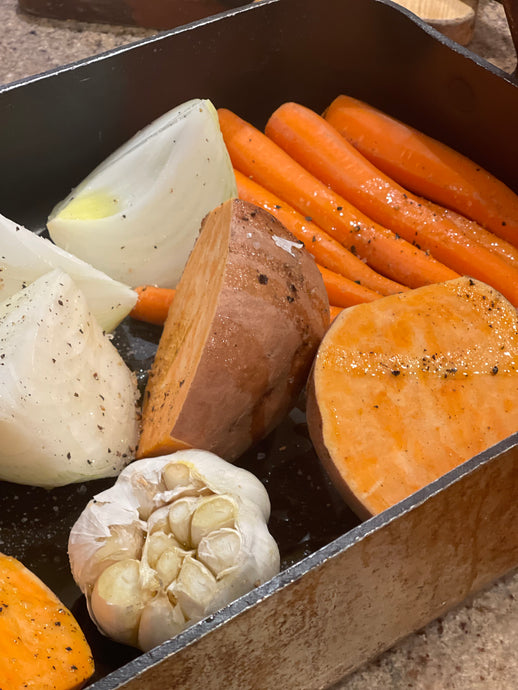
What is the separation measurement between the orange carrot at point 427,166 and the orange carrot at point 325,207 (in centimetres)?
14

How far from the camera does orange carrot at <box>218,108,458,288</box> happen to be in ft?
4.82

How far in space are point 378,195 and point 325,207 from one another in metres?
0.10

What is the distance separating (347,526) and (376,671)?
0.19 metres

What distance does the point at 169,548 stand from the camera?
0.94 metres

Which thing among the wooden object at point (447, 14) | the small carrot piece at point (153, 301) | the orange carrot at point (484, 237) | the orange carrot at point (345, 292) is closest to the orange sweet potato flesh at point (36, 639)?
the small carrot piece at point (153, 301)

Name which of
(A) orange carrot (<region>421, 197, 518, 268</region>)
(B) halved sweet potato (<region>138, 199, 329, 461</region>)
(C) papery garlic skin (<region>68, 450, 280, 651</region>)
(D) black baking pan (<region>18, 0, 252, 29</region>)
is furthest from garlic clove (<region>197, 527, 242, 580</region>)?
(D) black baking pan (<region>18, 0, 252, 29</region>)

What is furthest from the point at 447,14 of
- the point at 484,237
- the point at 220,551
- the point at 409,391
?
the point at 220,551

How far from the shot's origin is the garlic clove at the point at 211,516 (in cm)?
95

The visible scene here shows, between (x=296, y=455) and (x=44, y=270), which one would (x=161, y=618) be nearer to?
(x=296, y=455)

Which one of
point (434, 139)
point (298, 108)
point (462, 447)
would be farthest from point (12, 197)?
point (462, 447)

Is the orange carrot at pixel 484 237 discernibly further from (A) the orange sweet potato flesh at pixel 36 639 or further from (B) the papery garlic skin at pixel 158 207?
(A) the orange sweet potato flesh at pixel 36 639

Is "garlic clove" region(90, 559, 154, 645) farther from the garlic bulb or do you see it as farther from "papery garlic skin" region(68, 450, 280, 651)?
the garlic bulb

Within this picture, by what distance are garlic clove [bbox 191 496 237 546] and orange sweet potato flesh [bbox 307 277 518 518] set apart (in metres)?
0.16

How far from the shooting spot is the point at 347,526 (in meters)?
1.16
